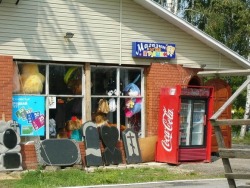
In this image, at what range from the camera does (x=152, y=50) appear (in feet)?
54.1

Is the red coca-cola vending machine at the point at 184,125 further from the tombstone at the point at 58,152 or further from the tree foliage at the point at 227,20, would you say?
the tree foliage at the point at 227,20

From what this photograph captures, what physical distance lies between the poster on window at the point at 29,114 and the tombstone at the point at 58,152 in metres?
0.45

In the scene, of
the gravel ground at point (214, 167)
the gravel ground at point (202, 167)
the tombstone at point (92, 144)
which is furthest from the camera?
the tombstone at point (92, 144)

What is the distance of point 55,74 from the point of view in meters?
15.2

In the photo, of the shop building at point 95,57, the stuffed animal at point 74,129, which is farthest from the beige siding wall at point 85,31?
the stuffed animal at point 74,129

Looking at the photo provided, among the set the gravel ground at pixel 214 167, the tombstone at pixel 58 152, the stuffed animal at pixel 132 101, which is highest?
the stuffed animal at pixel 132 101

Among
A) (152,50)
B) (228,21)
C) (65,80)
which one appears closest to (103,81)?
(65,80)

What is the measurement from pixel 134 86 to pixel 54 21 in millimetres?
3228

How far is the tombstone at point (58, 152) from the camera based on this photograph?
14180mm

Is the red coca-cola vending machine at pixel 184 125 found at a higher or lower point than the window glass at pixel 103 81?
lower

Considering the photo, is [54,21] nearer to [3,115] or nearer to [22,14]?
[22,14]

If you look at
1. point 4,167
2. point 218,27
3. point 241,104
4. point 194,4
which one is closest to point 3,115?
point 4,167

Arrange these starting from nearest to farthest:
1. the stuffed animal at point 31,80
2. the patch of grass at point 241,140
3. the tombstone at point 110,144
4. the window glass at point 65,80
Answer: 1. the stuffed animal at point 31,80
2. the window glass at point 65,80
3. the tombstone at point 110,144
4. the patch of grass at point 241,140

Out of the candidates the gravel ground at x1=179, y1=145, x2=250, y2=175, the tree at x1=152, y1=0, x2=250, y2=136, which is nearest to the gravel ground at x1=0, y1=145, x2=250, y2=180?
the gravel ground at x1=179, y1=145, x2=250, y2=175
